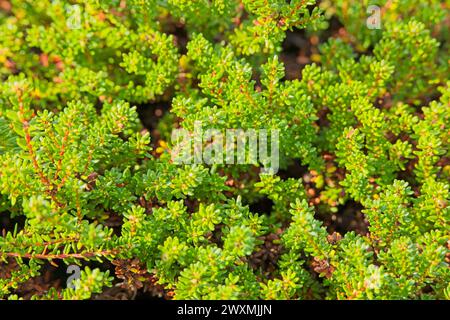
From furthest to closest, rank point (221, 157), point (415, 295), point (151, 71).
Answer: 1. point (151, 71)
2. point (221, 157)
3. point (415, 295)

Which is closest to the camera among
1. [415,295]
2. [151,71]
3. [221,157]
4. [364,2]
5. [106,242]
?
[106,242]

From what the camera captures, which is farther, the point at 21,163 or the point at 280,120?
the point at 280,120

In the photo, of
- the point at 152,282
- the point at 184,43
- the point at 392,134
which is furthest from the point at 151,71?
the point at 392,134

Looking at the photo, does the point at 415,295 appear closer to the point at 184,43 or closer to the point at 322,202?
the point at 322,202

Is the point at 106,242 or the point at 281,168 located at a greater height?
the point at 281,168
